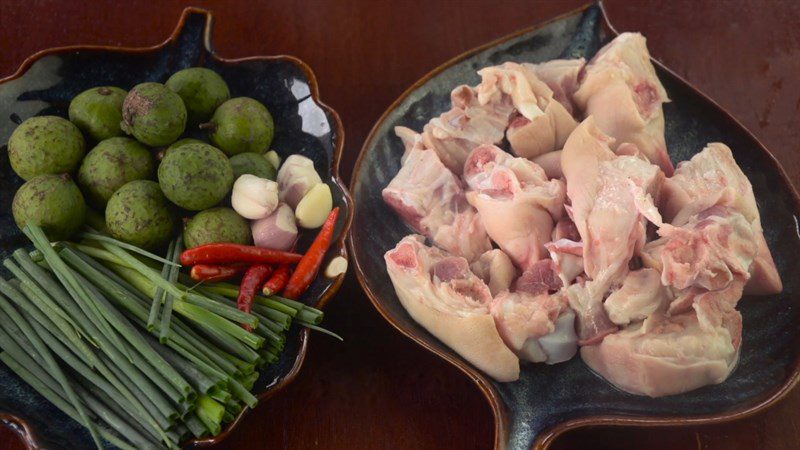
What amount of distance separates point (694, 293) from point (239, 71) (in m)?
1.37

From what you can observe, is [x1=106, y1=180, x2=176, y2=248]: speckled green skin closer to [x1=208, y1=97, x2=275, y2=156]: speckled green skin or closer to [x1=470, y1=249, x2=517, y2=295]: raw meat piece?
[x1=208, y1=97, x2=275, y2=156]: speckled green skin

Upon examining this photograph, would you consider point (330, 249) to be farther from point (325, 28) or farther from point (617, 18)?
point (617, 18)

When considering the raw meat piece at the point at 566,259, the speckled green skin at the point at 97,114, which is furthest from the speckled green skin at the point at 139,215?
the raw meat piece at the point at 566,259

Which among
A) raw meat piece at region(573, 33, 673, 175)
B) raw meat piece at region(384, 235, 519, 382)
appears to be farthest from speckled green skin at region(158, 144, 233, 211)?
raw meat piece at region(573, 33, 673, 175)

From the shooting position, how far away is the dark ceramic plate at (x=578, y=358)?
5.08ft

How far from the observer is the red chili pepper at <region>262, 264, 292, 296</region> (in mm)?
1661

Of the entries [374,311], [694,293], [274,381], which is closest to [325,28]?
[374,311]

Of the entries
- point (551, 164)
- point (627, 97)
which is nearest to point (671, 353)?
point (551, 164)

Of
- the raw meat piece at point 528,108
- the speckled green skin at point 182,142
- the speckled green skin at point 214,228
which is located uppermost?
the raw meat piece at point 528,108

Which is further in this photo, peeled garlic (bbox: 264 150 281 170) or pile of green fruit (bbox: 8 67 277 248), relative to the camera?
peeled garlic (bbox: 264 150 281 170)

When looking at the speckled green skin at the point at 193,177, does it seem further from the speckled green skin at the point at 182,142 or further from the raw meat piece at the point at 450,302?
the raw meat piece at the point at 450,302

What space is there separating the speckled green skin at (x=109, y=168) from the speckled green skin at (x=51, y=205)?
55 mm

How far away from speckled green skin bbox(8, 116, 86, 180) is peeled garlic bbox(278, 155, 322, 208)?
514mm

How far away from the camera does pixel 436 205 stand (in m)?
1.82
